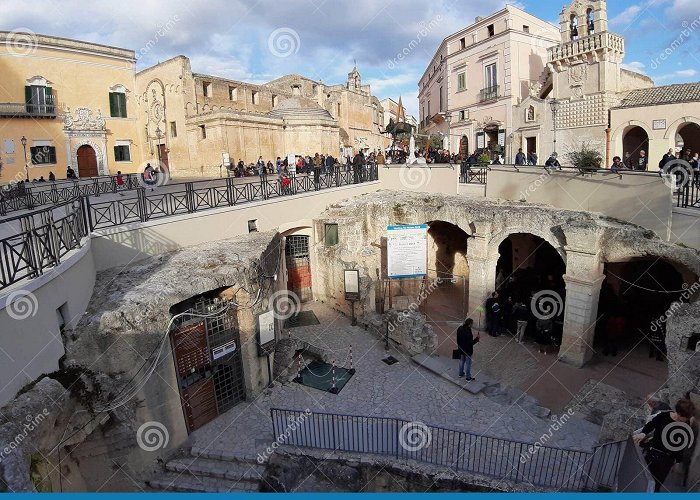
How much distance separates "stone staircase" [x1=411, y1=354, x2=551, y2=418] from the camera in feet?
35.4

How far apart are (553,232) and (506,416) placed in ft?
21.6

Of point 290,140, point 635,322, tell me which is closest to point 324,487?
point 635,322

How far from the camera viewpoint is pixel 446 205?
56.3 ft

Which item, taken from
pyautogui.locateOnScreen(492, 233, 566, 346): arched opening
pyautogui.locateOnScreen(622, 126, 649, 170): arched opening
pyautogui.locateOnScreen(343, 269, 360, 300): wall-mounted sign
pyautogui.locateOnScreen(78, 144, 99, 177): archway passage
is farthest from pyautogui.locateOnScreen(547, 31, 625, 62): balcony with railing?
pyautogui.locateOnScreen(78, 144, 99, 177): archway passage

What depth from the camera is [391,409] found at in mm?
10703

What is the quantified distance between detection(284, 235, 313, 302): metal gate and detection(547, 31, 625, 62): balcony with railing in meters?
16.2

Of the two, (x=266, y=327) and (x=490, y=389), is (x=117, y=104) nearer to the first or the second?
(x=266, y=327)

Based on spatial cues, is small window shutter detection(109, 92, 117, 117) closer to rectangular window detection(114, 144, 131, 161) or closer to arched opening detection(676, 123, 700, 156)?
rectangular window detection(114, 144, 131, 161)

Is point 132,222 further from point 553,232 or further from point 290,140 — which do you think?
point 290,140

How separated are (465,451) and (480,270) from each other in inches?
323

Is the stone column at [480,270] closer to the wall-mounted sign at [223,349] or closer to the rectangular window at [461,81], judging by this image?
the wall-mounted sign at [223,349]

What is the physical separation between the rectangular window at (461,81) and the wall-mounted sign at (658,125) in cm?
1297

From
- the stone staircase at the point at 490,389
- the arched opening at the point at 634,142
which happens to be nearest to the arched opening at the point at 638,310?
the stone staircase at the point at 490,389

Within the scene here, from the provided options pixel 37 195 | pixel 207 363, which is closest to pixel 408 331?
pixel 207 363
